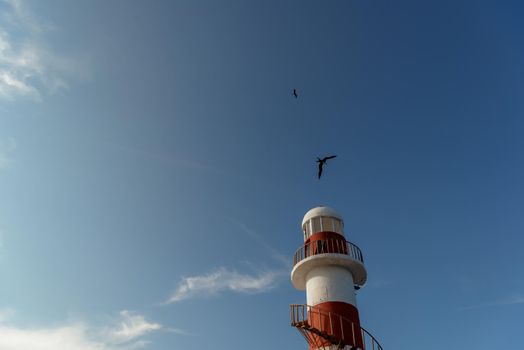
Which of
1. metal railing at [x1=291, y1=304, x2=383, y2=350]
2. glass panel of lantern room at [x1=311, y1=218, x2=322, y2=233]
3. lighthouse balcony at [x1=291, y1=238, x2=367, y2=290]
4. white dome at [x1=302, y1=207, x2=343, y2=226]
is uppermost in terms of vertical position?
white dome at [x1=302, y1=207, x2=343, y2=226]

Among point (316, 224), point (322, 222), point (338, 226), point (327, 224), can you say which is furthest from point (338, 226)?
point (316, 224)

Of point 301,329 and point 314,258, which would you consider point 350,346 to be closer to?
point 301,329

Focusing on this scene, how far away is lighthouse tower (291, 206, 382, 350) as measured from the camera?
26016 millimetres

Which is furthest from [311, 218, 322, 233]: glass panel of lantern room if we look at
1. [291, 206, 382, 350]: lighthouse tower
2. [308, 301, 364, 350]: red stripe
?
[308, 301, 364, 350]: red stripe

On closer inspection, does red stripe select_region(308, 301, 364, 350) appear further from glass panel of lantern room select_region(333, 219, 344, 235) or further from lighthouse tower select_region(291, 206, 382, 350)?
glass panel of lantern room select_region(333, 219, 344, 235)

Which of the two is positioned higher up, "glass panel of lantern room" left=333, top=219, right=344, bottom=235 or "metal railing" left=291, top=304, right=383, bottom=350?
"glass panel of lantern room" left=333, top=219, right=344, bottom=235

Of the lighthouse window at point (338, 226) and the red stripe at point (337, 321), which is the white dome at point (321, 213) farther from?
the red stripe at point (337, 321)

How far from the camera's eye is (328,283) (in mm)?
28125

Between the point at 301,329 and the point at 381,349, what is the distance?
5.00 meters

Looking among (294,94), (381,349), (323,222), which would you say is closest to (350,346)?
(381,349)

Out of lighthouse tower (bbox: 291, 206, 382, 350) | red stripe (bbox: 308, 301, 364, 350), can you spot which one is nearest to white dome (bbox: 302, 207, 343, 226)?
lighthouse tower (bbox: 291, 206, 382, 350)

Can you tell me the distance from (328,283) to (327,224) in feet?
17.2

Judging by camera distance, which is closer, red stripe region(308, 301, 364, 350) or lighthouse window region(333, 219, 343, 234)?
red stripe region(308, 301, 364, 350)

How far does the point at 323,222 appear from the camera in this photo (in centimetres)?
3209
